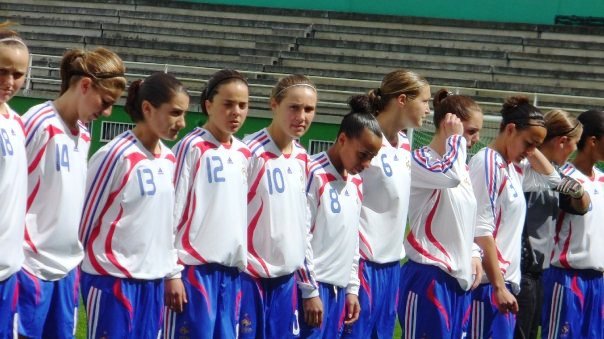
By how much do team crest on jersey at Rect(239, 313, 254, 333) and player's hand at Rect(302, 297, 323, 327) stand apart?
11.7 inches

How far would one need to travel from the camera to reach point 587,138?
23.6 ft

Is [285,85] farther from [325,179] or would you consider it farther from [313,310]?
[313,310]

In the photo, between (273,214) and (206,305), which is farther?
(273,214)

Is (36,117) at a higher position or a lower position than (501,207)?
higher

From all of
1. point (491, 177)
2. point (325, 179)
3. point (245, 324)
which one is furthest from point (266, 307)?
point (491, 177)

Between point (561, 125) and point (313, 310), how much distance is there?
6.80 feet

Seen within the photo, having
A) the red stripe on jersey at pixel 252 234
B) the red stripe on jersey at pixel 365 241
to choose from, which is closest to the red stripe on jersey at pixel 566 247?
the red stripe on jersey at pixel 365 241

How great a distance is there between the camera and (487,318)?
6.43 meters

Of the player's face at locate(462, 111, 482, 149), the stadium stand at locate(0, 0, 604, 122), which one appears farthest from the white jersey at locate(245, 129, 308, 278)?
the stadium stand at locate(0, 0, 604, 122)

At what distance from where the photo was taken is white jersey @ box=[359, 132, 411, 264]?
604cm

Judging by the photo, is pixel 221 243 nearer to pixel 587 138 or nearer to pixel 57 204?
pixel 57 204

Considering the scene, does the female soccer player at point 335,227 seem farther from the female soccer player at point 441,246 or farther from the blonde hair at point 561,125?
the blonde hair at point 561,125

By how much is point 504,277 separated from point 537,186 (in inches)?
27.1

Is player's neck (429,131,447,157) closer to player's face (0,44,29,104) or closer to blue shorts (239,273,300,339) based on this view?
blue shorts (239,273,300,339)
